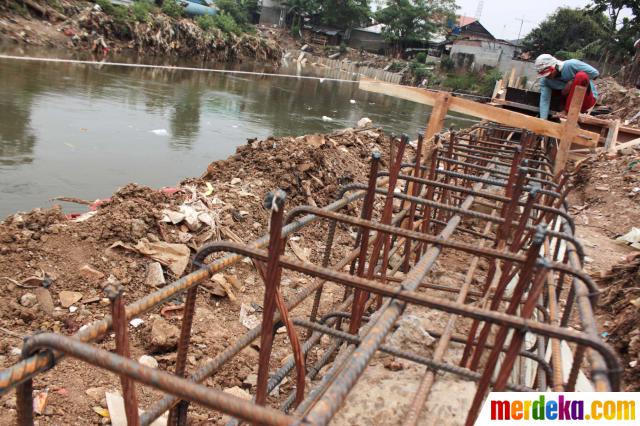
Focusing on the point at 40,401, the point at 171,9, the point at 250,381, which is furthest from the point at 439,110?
the point at 171,9

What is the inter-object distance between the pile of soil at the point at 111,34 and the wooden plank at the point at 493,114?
17.7 metres

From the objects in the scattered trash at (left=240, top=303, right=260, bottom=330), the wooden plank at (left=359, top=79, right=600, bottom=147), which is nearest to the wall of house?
the wooden plank at (left=359, top=79, right=600, bottom=147)

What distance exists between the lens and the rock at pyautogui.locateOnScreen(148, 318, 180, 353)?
11.1 feet

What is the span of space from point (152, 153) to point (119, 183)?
159 cm

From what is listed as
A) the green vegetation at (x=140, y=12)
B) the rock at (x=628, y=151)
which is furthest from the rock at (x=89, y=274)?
the green vegetation at (x=140, y=12)

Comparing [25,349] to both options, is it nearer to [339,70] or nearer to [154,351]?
[154,351]

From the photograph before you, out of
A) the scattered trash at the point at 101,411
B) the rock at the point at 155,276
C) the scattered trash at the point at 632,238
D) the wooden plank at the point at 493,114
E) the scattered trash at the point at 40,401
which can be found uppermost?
the wooden plank at the point at 493,114

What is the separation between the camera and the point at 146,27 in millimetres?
25078

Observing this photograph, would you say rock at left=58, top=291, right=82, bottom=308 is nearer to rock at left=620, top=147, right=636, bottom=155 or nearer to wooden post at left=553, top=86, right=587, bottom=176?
wooden post at left=553, top=86, right=587, bottom=176

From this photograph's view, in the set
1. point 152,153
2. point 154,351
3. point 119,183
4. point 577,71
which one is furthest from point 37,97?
point 577,71

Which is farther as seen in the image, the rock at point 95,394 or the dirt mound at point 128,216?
the dirt mound at point 128,216

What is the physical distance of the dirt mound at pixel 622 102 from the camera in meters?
14.5

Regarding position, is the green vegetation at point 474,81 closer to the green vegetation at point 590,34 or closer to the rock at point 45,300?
the green vegetation at point 590,34

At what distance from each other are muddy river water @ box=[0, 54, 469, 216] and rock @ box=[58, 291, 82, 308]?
2.33 meters
